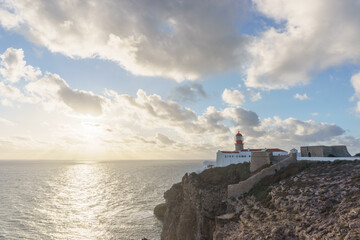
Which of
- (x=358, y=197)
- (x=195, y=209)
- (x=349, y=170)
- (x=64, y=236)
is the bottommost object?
(x=64, y=236)

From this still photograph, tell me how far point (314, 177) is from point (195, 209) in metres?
19.2

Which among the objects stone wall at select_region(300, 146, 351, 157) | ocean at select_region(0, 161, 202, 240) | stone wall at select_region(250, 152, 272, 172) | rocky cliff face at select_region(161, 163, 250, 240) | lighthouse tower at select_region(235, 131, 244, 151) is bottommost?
ocean at select_region(0, 161, 202, 240)

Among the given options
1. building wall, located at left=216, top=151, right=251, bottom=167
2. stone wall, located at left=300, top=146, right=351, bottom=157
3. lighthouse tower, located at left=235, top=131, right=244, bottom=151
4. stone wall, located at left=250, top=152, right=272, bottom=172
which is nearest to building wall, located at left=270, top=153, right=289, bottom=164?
stone wall, located at left=250, top=152, right=272, bottom=172

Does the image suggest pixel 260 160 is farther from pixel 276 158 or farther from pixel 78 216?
pixel 78 216

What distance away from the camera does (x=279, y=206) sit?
73.7 ft

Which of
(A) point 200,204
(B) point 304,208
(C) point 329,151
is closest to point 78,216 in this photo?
(A) point 200,204

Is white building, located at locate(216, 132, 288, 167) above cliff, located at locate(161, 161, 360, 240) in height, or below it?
above

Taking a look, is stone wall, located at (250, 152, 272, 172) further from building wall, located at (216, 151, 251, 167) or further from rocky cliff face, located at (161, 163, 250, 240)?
building wall, located at (216, 151, 251, 167)

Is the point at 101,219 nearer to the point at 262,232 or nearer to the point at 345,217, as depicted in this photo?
the point at 262,232

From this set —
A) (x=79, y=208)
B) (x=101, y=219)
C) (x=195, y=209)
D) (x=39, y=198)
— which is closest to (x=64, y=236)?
(x=101, y=219)

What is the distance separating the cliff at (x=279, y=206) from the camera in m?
17.0

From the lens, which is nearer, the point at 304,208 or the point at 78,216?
the point at 304,208

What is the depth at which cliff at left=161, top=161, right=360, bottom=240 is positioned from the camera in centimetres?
1705

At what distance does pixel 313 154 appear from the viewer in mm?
38938
